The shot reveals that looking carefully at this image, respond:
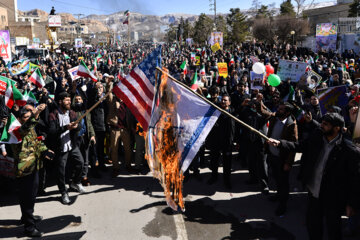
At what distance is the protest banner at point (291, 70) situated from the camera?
10023 millimetres

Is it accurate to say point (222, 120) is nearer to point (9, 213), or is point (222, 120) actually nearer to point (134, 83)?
point (134, 83)

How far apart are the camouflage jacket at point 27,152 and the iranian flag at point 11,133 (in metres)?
0.07

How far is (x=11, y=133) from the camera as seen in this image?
412 cm

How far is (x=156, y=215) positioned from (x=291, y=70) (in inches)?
296

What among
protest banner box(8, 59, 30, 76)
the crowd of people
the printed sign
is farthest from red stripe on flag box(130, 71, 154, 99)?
the printed sign

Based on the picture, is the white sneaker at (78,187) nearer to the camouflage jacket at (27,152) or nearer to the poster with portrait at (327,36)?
the camouflage jacket at (27,152)

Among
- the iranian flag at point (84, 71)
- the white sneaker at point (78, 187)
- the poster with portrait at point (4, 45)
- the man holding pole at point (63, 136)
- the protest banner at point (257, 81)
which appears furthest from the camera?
the poster with portrait at point (4, 45)

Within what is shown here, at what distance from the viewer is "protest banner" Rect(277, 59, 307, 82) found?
10023mm

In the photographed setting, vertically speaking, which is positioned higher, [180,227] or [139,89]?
[139,89]

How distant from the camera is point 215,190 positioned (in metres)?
5.93

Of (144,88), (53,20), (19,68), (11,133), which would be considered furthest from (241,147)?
(53,20)

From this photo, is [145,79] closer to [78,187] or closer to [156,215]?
[156,215]

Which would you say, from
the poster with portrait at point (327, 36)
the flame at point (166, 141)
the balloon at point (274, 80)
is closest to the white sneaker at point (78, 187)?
the flame at point (166, 141)

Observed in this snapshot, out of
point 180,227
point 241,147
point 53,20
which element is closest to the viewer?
point 180,227
